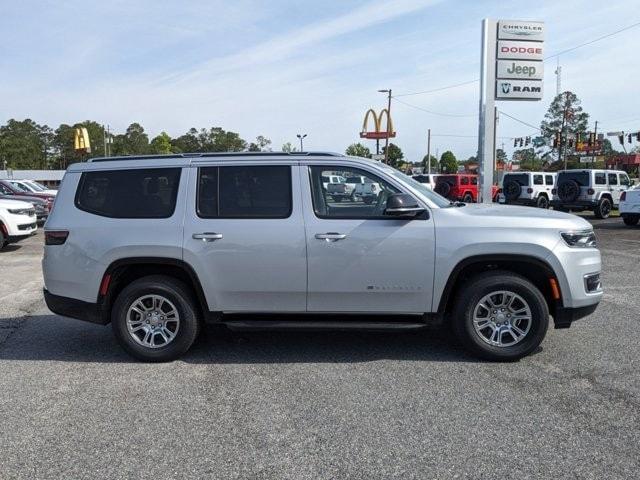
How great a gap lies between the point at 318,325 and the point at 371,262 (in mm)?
747

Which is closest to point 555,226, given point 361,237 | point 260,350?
point 361,237

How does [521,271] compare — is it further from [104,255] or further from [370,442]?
[104,255]

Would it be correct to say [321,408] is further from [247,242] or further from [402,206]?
[402,206]

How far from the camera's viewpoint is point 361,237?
5.09 meters

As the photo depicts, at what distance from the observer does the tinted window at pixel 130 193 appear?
5.37 meters

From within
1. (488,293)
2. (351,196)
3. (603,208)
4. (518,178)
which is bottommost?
(488,293)

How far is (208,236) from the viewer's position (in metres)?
5.18

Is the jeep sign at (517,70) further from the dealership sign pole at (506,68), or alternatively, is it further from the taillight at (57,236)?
the taillight at (57,236)

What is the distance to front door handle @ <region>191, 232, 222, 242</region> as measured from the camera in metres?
5.17

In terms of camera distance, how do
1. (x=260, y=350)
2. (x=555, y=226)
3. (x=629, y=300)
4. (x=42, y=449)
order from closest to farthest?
1. (x=42, y=449)
2. (x=555, y=226)
3. (x=260, y=350)
4. (x=629, y=300)

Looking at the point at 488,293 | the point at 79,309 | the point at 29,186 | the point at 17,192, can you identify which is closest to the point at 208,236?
the point at 79,309

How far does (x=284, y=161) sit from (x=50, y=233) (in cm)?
229

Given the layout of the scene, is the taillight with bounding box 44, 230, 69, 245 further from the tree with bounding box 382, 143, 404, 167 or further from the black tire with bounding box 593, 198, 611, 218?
the tree with bounding box 382, 143, 404, 167

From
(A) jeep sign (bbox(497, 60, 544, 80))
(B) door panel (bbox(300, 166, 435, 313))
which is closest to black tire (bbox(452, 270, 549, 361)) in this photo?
(B) door panel (bbox(300, 166, 435, 313))
